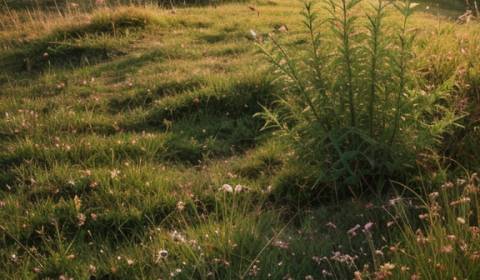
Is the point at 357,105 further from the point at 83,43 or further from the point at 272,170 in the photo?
the point at 83,43

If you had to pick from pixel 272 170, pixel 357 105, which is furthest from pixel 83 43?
pixel 357 105

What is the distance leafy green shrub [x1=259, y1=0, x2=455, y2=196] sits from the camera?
166 inches

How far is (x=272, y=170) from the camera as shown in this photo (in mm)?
→ 5309

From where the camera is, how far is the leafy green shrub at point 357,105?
13.9 feet

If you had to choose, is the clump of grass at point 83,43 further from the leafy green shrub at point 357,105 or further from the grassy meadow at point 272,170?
A: the leafy green shrub at point 357,105

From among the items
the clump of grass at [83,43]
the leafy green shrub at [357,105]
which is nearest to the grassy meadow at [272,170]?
the leafy green shrub at [357,105]

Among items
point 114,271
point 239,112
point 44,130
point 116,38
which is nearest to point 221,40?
point 116,38

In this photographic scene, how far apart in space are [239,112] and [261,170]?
1707 mm

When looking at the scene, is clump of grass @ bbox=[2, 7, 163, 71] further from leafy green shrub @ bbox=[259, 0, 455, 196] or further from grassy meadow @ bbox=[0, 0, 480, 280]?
leafy green shrub @ bbox=[259, 0, 455, 196]

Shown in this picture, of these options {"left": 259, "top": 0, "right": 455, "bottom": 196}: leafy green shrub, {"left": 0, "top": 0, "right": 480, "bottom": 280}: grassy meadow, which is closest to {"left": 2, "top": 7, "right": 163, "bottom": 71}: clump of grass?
{"left": 0, "top": 0, "right": 480, "bottom": 280}: grassy meadow

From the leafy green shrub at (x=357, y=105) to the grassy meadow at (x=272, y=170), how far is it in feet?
0.05

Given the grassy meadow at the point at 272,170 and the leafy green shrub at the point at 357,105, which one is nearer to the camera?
the grassy meadow at the point at 272,170

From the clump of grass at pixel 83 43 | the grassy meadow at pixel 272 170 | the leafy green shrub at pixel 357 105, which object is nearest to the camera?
the grassy meadow at pixel 272 170

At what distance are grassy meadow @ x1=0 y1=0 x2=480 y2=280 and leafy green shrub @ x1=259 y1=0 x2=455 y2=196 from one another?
2cm
